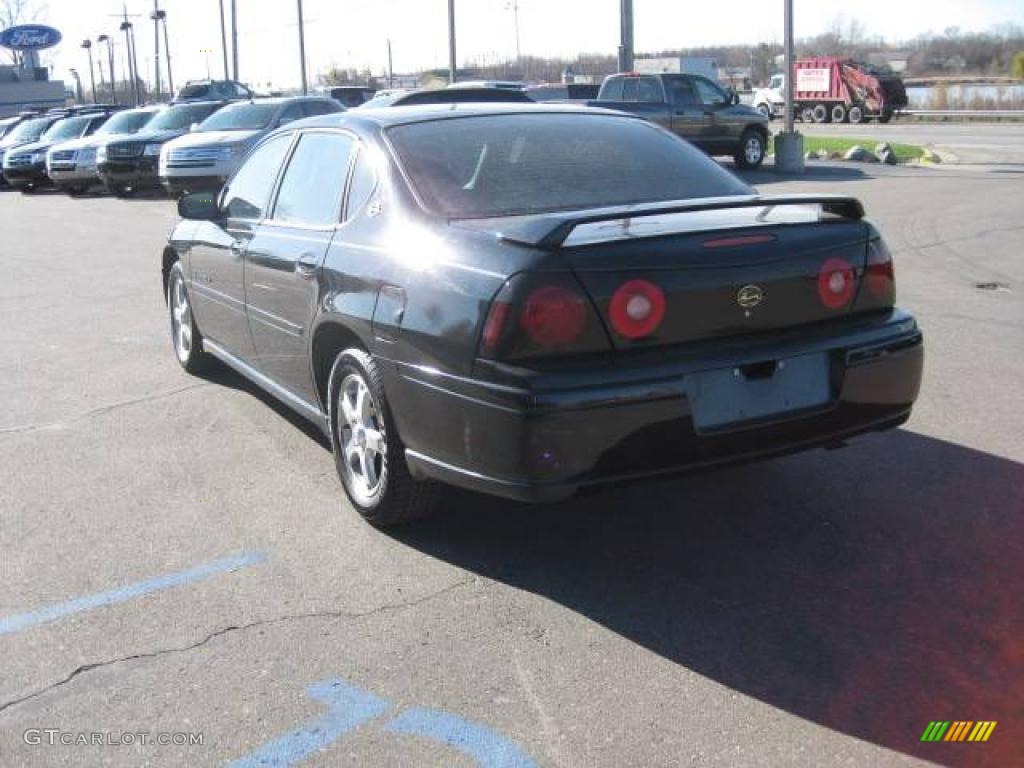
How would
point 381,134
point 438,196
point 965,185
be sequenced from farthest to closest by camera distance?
point 965,185 < point 381,134 < point 438,196

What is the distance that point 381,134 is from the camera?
15.7ft

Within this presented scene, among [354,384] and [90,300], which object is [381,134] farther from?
[90,300]

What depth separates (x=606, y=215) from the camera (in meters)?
3.98

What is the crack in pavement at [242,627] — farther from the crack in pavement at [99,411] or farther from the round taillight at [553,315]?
the crack in pavement at [99,411]

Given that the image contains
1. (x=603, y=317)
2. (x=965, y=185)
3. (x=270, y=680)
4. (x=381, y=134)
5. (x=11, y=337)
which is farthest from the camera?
A: (x=965, y=185)

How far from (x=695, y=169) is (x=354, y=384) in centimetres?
175

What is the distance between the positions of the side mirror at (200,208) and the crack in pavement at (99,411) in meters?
1.16

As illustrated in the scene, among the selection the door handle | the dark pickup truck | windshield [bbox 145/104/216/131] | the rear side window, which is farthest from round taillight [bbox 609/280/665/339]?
windshield [bbox 145/104/216/131]

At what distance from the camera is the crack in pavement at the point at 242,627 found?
11.3 feet

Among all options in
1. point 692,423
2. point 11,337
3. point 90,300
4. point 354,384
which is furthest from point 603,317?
point 90,300

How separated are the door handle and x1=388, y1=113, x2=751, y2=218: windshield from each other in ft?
2.00

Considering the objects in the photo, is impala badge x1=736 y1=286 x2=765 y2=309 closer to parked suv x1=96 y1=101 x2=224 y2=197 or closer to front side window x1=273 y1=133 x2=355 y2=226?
front side window x1=273 y1=133 x2=355 y2=226

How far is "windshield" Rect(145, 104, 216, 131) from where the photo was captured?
23.5 metres

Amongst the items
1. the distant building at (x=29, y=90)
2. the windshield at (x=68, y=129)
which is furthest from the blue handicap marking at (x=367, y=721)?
the distant building at (x=29, y=90)
